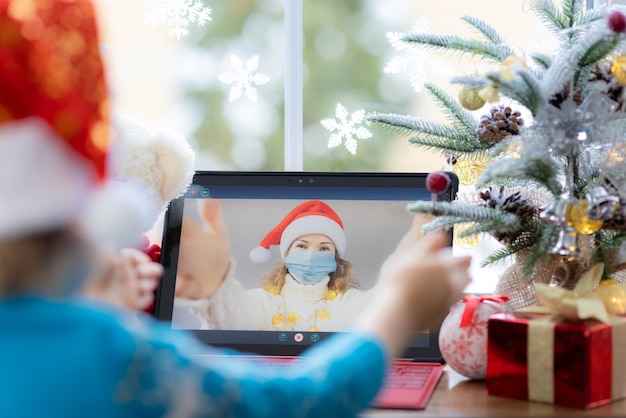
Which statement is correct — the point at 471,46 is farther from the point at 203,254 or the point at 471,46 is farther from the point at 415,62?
the point at 203,254

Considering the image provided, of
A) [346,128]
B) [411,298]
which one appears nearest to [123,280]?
[411,298]

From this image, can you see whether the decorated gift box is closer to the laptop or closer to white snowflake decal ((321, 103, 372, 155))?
the laptop

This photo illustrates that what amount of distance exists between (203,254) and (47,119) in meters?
0.85

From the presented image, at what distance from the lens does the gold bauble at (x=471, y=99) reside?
1.15 m

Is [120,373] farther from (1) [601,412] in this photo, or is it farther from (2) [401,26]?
(2) [401,26]

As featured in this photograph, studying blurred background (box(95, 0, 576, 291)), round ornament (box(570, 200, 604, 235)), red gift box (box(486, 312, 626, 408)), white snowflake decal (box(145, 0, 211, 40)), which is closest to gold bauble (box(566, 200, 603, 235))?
round ornament (box(570, 200, 604, 235))

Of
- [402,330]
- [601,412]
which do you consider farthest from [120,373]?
[601,412]

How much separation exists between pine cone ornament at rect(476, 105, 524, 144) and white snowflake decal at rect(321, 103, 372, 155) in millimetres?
400

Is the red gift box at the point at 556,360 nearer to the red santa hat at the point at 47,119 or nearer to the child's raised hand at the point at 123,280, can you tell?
the child's raised hand at the point at 123,280

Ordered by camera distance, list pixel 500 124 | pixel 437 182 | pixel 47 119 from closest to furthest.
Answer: pixel 47 119 → pixel 437 182 → pixel 500 124

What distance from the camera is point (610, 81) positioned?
111 centimetres

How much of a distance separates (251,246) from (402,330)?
72 centimetres

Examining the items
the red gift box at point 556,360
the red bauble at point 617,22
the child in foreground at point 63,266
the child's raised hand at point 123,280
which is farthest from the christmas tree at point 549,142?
the child in foreground at point 63,266

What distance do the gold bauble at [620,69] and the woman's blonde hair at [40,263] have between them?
829 mm
